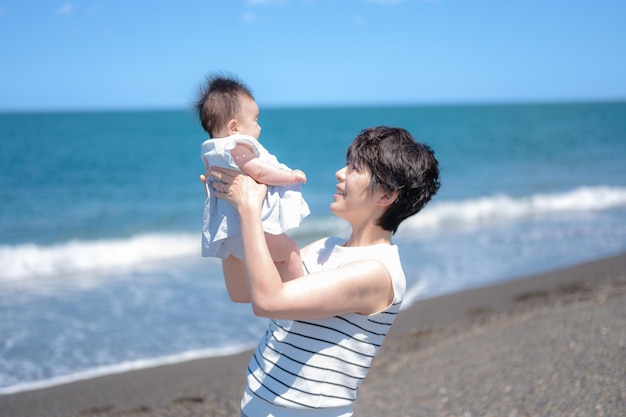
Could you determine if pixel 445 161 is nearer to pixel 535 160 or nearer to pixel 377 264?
pixel 535 160

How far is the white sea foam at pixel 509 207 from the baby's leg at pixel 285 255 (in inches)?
509

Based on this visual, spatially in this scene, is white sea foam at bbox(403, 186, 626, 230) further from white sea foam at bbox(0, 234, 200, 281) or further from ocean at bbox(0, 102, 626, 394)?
white sea foam at bbox(0, 234, 200, 281)

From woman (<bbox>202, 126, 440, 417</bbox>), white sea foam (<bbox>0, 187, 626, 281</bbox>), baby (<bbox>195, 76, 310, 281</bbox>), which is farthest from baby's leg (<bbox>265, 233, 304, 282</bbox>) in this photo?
white sea foam (<bbox>0, 187, 626, 281</bbox>)

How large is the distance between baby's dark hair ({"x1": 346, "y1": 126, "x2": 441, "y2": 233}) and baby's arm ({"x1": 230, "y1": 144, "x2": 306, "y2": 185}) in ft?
0.73

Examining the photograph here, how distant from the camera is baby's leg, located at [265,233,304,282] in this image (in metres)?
2.13

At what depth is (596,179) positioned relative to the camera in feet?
79.3

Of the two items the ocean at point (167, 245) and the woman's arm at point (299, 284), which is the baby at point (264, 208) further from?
the ocean at point (167, 245)

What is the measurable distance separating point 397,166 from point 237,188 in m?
0.51

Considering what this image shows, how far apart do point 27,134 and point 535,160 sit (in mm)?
39089

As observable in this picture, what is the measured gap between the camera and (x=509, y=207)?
1820 centimetres

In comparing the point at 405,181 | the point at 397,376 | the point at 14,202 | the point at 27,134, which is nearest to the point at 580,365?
the point at 397,376

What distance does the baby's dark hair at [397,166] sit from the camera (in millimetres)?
2014

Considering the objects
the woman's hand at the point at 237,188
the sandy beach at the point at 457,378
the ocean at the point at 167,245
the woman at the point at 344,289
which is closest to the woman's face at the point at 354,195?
the woman at the point at 344,289

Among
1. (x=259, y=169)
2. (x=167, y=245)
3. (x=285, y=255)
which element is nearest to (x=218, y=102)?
(x=259, y=169)
